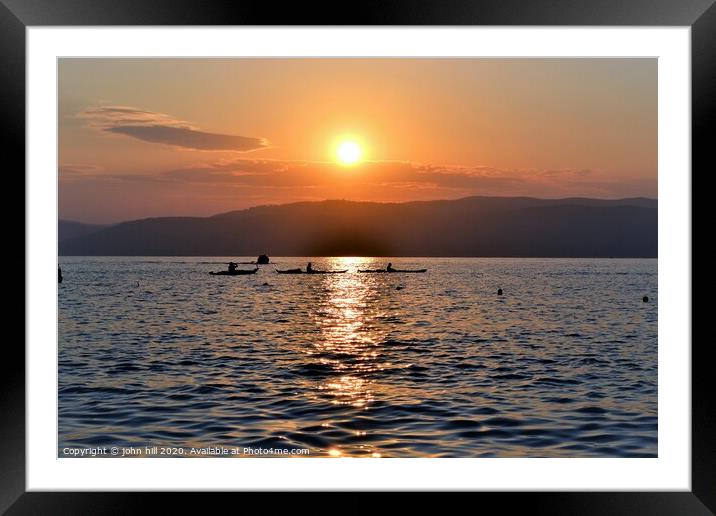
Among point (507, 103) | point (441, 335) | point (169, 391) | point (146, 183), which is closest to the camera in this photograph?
point (169, 391)

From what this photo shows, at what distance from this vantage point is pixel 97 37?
2.90 metres

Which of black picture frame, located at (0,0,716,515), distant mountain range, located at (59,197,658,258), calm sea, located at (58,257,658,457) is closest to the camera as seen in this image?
black picture frame, located at (0,0,716,515)

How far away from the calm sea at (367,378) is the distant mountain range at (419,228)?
37.0 metres

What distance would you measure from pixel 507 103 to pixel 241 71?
86.1ft

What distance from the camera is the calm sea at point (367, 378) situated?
21.0ft

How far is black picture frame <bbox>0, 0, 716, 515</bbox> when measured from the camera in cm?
264

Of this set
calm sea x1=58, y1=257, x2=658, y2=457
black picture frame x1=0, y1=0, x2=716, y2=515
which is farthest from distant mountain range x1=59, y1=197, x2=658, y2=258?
black picture frame x1=0, y1=0, x2=716, y2=515

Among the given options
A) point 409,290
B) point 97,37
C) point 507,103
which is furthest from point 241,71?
point 97,37

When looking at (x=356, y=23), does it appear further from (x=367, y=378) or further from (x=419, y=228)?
(x=419, y=228)

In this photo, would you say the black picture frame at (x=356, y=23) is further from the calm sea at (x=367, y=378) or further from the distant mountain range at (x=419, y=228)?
the distant mountain range at (x=419, y=228)

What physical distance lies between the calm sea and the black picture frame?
9.16 feet

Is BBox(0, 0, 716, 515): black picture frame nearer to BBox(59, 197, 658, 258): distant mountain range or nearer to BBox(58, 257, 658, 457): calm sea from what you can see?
BBox(58, 257, 658, 457): calm sea

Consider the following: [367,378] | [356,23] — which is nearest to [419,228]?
[367,378]
